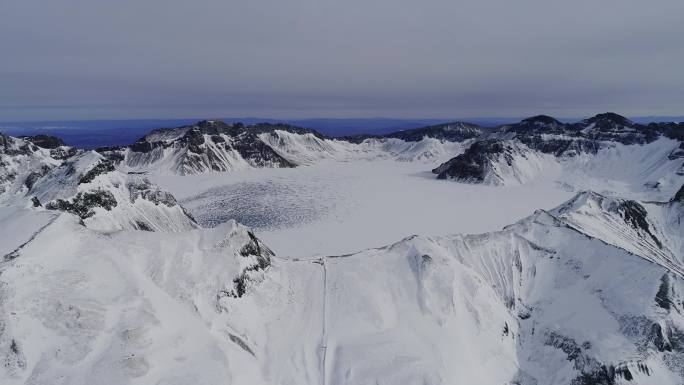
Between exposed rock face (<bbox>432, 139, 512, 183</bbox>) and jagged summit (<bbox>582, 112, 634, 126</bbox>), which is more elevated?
jagged summit (<bbox>582, 112, 634, 126</bbox>)

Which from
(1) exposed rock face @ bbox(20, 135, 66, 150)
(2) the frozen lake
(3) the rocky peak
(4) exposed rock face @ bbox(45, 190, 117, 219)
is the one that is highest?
(3) the rocky peak

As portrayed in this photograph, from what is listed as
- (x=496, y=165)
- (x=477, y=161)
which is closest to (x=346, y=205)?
(x=477, y=161)

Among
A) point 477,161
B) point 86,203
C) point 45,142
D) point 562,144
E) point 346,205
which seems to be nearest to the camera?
point 86,203

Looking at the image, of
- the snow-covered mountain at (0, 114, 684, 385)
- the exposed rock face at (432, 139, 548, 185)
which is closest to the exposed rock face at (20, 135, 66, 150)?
the snow-covered mountain at (0, 114, 684, 385)

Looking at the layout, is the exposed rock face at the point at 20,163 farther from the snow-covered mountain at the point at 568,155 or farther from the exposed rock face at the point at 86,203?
the snow-covered mountain at the point at 568,155

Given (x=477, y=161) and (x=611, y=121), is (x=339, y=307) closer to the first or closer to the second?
(x=477, y=161)

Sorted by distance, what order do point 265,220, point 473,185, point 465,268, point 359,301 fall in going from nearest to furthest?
1. point 359,301
2. point 465,268
3. point 265,220
4. point 473,185

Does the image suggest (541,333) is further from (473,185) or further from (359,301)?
(473,185)

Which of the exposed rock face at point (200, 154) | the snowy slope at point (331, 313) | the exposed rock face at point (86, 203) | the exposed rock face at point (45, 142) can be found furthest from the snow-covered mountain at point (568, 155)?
the exposed rock face at point (45, 142)

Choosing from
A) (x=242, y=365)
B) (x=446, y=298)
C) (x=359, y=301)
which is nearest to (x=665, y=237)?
(x=446, y=298)

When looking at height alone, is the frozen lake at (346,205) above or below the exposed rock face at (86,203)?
below

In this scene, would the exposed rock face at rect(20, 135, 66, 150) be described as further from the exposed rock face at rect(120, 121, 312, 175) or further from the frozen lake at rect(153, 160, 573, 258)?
the frozen lake at rect(153, 160, 573, 258)
